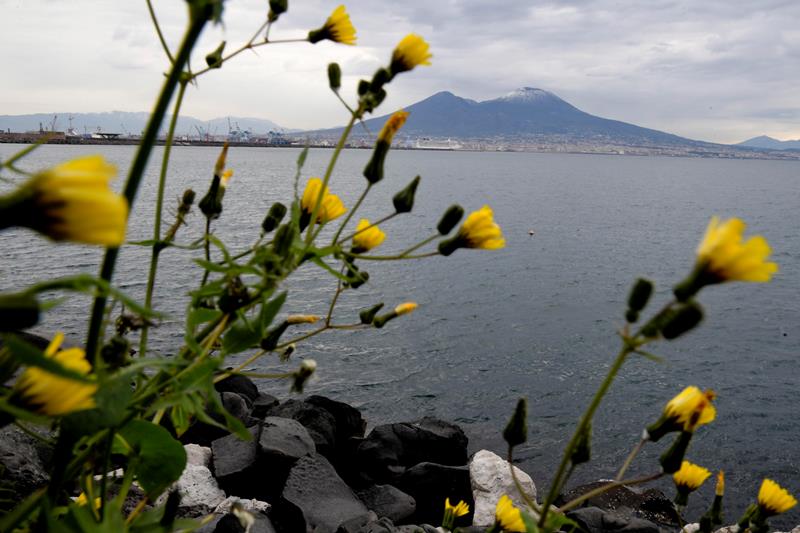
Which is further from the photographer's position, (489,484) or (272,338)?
(489,484)

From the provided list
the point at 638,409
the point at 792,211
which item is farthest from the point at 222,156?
the point at 792,211

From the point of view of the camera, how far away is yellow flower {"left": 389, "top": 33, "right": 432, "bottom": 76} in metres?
1.45

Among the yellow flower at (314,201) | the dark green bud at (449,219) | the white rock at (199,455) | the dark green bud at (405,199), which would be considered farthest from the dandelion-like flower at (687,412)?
the white rock at (199,455)

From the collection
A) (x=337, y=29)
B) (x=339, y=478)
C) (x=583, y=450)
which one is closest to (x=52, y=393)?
(x=583, y=450)

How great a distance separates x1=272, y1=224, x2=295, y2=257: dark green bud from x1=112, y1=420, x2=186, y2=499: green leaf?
34cm

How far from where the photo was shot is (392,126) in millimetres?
1591

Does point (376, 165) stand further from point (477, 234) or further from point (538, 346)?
point (538, 346)

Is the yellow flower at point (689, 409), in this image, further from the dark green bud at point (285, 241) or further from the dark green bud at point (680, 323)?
the dark green bud at point (285, 241)

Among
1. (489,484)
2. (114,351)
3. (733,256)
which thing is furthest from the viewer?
(489,484)

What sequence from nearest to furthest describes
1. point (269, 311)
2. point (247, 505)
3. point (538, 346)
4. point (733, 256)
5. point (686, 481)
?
point (733, 256), point (269, 311), point (686, 481), point (247, 505), point (538, 346)

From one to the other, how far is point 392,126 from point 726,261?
0.89 meters

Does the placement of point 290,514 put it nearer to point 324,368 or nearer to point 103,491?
point 103,491

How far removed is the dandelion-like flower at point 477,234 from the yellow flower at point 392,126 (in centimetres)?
27

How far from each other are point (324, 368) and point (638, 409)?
728cm
